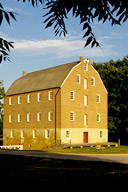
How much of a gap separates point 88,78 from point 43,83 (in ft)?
25.6

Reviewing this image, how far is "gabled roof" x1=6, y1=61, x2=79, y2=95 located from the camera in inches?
1912

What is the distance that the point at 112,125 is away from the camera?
5550cm

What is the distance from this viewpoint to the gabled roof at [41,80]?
48562 millimetres

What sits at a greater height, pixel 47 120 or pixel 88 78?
pixel 88 78

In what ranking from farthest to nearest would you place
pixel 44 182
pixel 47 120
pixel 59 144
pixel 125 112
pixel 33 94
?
pixel 125 112 < pixel 33 94 < pixel 47 120 < pixel 59 144 < pixel 44 182

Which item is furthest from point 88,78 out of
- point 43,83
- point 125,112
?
point 125,112

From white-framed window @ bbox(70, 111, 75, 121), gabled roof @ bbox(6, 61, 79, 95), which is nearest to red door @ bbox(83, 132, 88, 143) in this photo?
white-framed window @ bbox(70, 111, 75, 121)

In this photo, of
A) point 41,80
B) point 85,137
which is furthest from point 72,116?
point 41,80

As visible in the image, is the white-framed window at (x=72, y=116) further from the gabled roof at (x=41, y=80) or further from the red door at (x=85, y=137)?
the gabled roof at (x=41, y=80)

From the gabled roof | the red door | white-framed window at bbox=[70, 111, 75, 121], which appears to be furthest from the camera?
the red door

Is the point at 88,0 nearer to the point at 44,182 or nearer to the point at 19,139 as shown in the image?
the point at 44,182

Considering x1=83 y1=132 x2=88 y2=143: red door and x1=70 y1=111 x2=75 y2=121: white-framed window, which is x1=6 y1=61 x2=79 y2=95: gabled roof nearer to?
x1=70 y1=111 x2=75 y2=121: white-framed window

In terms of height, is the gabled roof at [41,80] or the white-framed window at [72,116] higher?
the gabled roof at [41,80]

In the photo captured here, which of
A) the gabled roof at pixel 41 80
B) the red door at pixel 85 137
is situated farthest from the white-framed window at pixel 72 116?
the gabled roof at pixel 41 80
